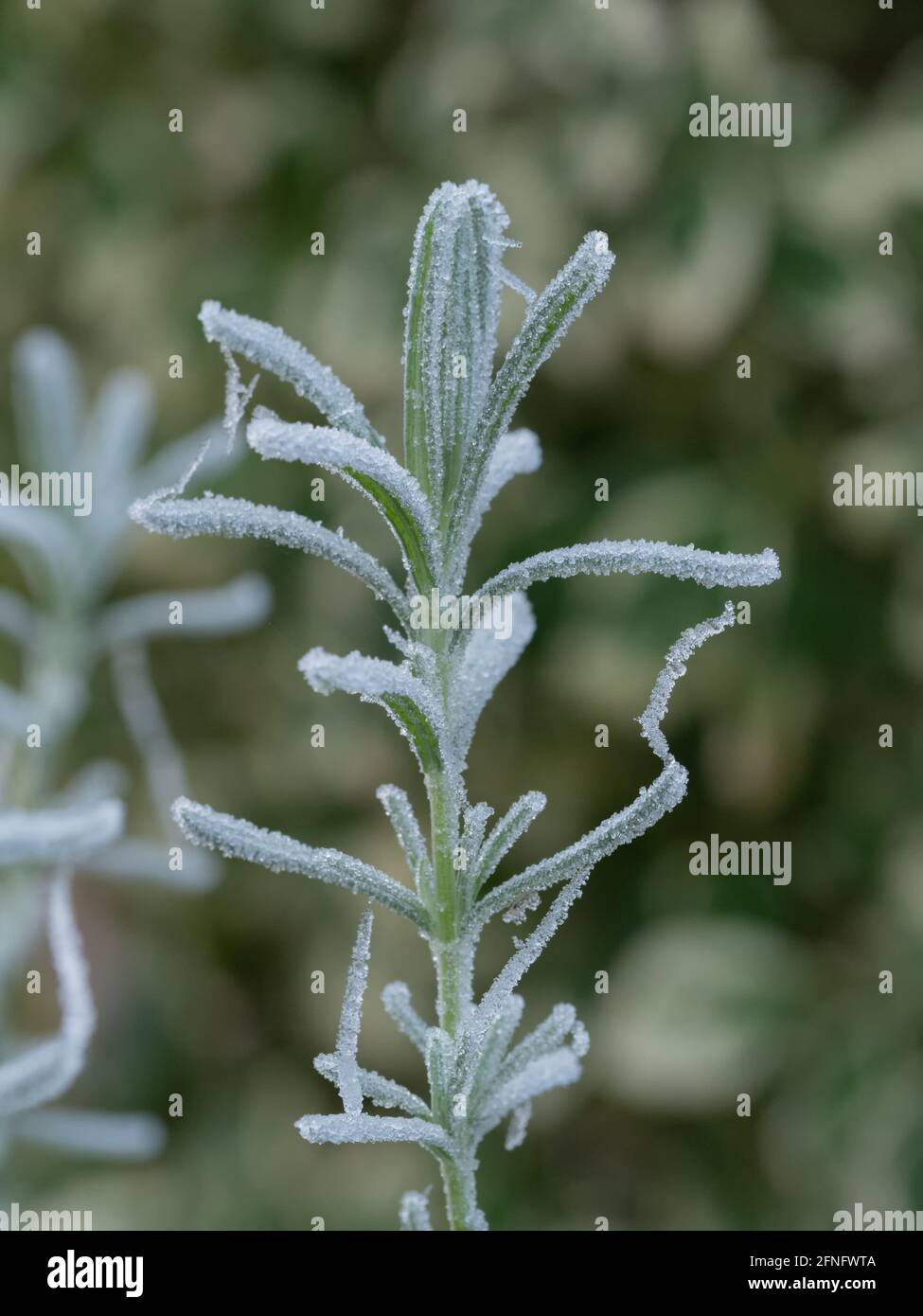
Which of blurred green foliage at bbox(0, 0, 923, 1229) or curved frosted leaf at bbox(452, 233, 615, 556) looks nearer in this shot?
curved frosted leaf at bbox(452, 233, 615, 556)

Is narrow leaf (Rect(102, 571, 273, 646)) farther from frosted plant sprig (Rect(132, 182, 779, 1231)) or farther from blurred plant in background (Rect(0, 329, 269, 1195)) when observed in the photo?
frosted plant sprig (Rect(132, 182, 779, 1231))

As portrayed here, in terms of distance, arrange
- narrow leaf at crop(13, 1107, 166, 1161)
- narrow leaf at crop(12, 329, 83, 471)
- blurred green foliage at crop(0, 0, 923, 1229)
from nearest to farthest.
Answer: narrow leaf at crop(13, 1107, 166, 1161) < narrow leaf at crop(12, 329, 83, 471) < blurred green foliage at crop(0, 0, 923, 1229)

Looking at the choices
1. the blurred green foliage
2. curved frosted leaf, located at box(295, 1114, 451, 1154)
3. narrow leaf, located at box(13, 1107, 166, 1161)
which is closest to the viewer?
curved frosted leaf, located at box(295, 1114, 451, 1154)

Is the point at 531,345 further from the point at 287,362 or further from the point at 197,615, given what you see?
the point at 197,615

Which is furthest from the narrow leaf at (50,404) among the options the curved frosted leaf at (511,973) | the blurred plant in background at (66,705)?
the curved frosted leaf at (511,973)

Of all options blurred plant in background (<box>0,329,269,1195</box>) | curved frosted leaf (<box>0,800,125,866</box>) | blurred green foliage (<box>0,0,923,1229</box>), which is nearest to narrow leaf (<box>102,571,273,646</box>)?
blurred plant in background (<box>0,329,269,1195</box>)

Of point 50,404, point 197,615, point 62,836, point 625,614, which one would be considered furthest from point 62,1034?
point 625,614
